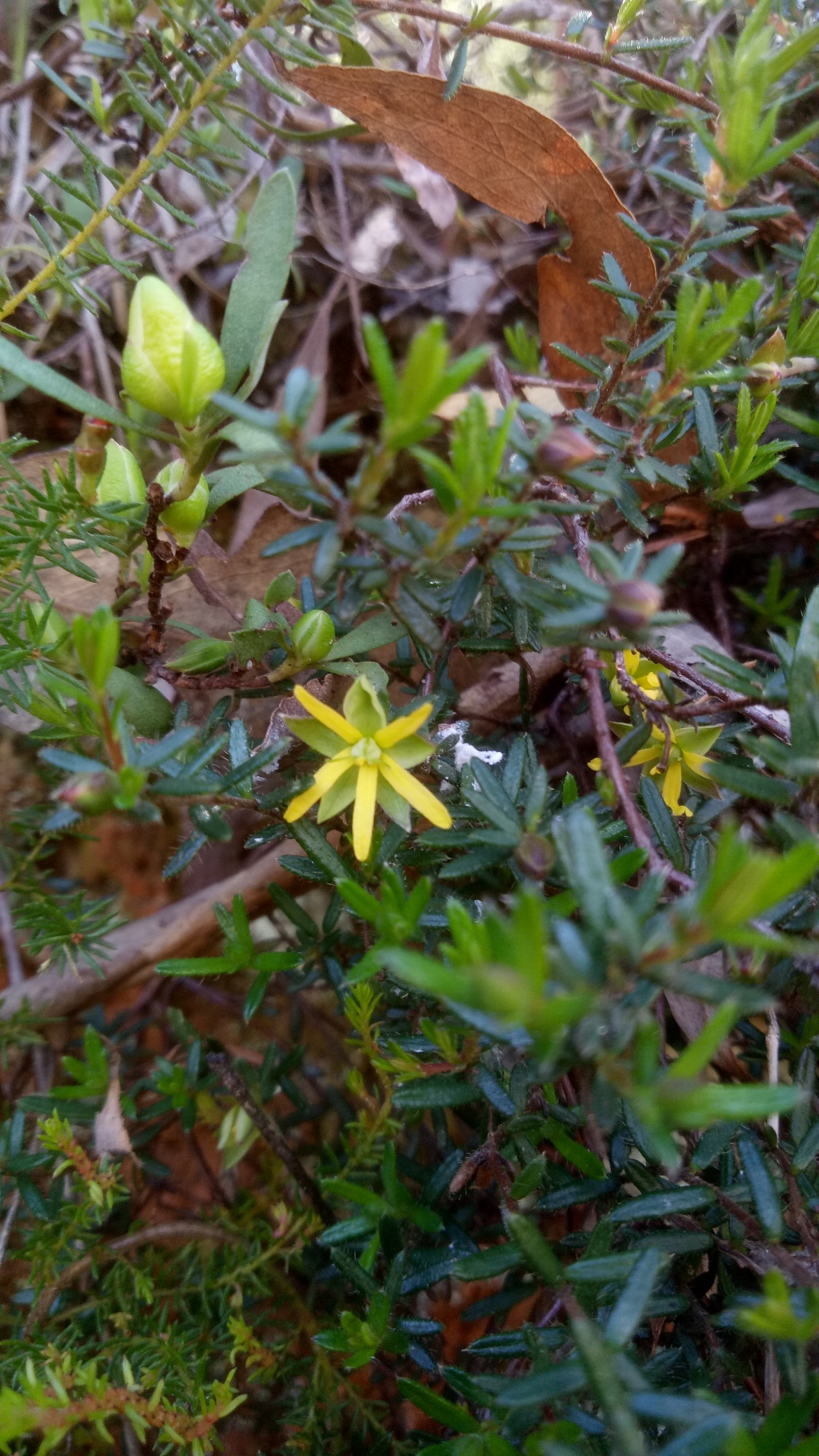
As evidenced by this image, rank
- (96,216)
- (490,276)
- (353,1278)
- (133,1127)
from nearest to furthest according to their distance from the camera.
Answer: (353,1278)
(96,216)
(133,1127)
(490,276)

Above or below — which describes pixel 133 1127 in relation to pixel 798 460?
below

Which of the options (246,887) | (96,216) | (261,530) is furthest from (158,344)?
(246,887)

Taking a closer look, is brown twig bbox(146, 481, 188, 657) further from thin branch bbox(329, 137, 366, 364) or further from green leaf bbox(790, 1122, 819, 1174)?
green leaf bbox(790, 1122, 819, 1174)

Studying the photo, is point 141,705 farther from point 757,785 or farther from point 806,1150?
point 806,1150

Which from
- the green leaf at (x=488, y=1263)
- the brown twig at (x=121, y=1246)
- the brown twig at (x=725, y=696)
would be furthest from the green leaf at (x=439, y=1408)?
the brown twig at (x=725, y=696)

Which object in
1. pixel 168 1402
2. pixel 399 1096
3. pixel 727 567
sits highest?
pixel 727 567

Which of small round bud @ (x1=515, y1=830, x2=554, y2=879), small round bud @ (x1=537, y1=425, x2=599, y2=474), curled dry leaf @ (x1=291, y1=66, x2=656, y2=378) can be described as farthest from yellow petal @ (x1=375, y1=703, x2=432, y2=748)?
curled dry leaf @ (x1=291, y1=66, x2=656, y2=378)

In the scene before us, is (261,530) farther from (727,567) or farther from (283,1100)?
(283,1100)
